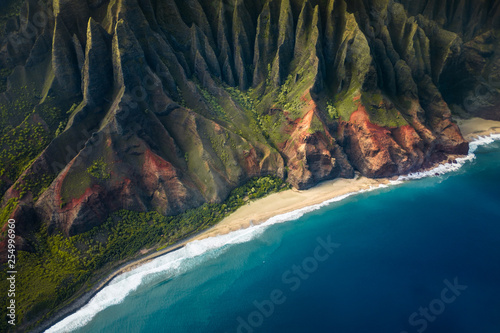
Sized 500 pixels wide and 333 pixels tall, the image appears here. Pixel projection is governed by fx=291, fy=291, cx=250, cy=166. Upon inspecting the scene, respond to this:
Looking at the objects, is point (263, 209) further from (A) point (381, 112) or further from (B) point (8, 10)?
(B) point (8, 10)

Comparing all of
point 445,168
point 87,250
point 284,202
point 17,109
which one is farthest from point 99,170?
point 445,168

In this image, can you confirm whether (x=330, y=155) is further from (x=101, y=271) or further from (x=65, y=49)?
(x=65, y=49)

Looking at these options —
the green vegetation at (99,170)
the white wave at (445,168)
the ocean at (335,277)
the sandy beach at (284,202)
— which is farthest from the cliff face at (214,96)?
the ocean at (335,277)

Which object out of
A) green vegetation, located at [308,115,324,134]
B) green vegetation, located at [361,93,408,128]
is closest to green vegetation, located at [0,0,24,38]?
green vegetation, located at [308,115,324,134]

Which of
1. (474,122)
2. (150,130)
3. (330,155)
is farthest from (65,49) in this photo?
(474,122)

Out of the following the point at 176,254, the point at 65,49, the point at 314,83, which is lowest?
the point at 176,254
